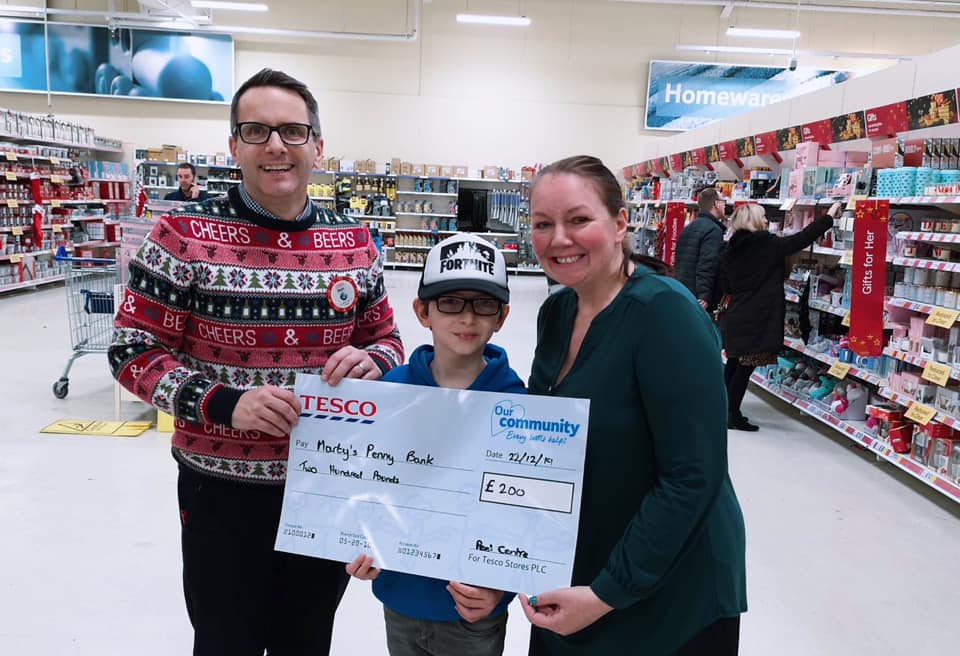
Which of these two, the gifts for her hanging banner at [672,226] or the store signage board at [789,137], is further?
the gifts for her hanging banner at [672,226]

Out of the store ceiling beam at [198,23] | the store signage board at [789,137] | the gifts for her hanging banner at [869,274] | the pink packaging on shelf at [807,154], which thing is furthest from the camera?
the store ceiling beam at [198,23]

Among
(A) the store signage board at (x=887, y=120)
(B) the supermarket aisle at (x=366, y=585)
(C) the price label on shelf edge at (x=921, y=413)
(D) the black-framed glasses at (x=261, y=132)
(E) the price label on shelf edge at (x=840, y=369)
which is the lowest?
(B) the supermarket aisle at (x=366, y=585)

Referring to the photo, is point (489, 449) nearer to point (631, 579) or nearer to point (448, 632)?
point (631, 579)

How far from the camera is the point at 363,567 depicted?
1.25m

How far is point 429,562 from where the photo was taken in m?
1.22

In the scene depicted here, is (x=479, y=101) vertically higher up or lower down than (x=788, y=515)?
higher up

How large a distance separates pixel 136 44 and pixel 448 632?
16.2 meters

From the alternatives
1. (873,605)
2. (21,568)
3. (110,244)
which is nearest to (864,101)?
(873,605)

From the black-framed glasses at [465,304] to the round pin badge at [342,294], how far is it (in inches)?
8.1

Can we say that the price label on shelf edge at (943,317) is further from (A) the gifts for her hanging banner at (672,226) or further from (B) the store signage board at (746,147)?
(A) the gifts for her hanging banner at (672,226)

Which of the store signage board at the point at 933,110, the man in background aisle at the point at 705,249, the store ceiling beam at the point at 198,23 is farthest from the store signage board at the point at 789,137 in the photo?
the store ceiling beam at the point at 198,23

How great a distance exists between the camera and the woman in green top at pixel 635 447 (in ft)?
3.38

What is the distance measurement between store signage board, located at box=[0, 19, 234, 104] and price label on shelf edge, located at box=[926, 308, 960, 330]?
46.3 ft

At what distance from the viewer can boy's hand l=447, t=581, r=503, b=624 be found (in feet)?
3.87
